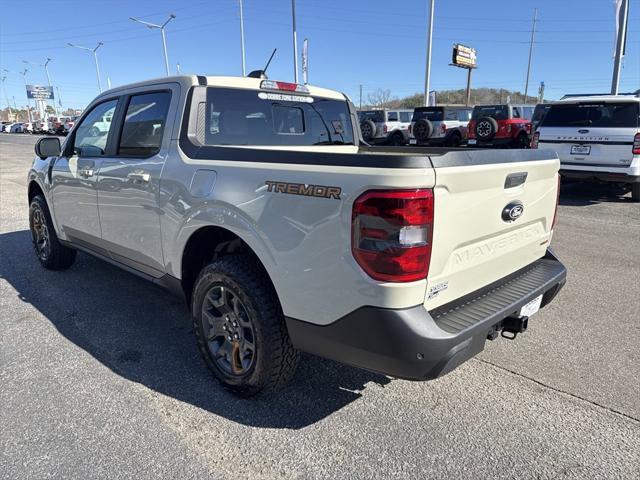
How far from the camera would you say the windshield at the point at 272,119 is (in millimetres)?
3207

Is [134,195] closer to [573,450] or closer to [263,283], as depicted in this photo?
[263,283]

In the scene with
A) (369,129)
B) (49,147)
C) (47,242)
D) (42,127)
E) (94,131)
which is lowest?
(47,242)

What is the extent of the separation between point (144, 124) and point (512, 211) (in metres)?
2.59

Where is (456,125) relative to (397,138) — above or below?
above

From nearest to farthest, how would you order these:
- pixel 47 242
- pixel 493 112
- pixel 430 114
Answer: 1. pixel 47 242
2. pixel 493 112
3. pixel 430 114

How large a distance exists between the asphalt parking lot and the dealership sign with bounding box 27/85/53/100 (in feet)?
313

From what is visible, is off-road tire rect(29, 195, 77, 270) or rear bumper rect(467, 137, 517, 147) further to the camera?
rear bumper rect(467, 137, 517, 147)

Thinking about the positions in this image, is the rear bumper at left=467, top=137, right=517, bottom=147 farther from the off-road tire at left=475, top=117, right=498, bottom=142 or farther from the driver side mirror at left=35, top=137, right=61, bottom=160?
the driver side mirror at left=35, top=137, right=61, bottom=160

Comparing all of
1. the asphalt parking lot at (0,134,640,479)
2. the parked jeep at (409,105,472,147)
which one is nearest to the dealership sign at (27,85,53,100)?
the parked jeep at (409,105,472,147)

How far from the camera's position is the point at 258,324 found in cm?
251

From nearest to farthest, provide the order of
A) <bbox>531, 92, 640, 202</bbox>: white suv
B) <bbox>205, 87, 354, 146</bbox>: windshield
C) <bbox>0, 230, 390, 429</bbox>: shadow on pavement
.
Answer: <bbox>0, 230, 390, 429</bbox>: shadow on pavement < <bbox>205, 87, 354, 146</bbox>: windshield < <bbox>531, 92, 640, 202</bbox>: white suv

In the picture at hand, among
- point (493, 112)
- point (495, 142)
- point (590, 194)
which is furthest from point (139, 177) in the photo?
point (493, 112)

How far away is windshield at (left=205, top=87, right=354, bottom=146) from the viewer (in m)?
3.21

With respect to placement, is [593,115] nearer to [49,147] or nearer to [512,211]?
[512,211]
